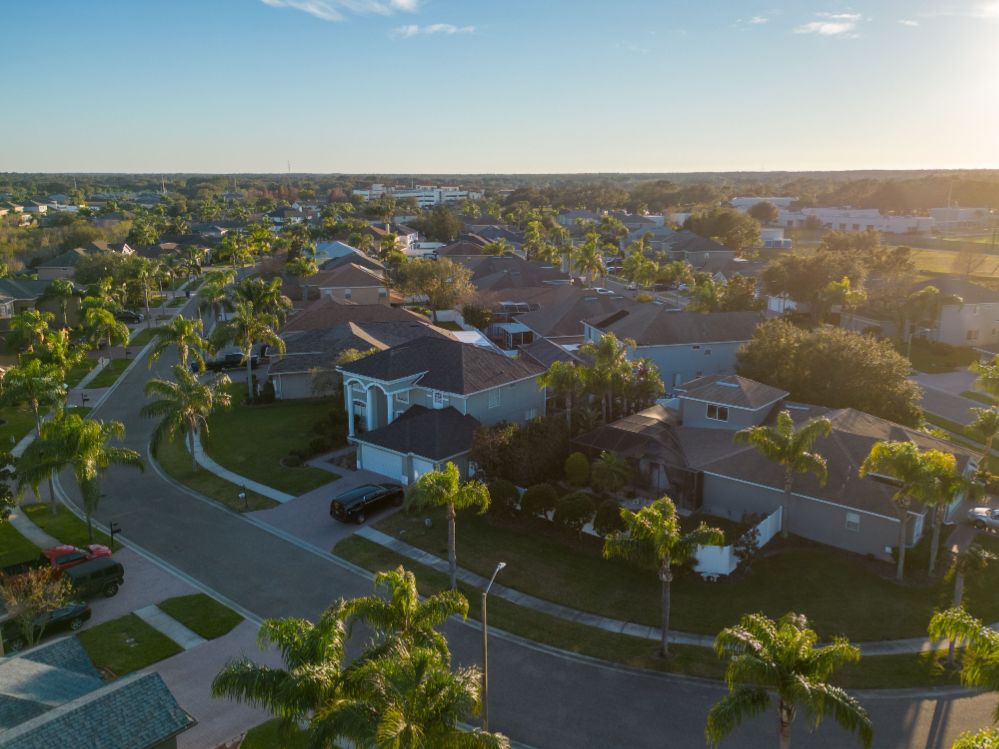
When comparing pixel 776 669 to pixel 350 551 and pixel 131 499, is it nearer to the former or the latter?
pixel 350 551

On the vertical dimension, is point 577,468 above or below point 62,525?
above

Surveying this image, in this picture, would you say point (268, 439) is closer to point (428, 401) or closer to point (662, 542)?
point (428, 401)

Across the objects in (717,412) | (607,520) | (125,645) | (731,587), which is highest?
(717,412)

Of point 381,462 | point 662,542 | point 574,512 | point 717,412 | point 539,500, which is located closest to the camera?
point 662,542

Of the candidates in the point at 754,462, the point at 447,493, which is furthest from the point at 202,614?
the point at 754,462

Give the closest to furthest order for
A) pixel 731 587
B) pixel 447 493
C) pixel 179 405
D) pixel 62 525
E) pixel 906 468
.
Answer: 1. pixel 447 493
2. pixel 906 468
3. pixel 731 587
4. pixel 62 525
5. pixel 179 405

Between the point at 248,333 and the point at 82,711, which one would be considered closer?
the point at 82,711
